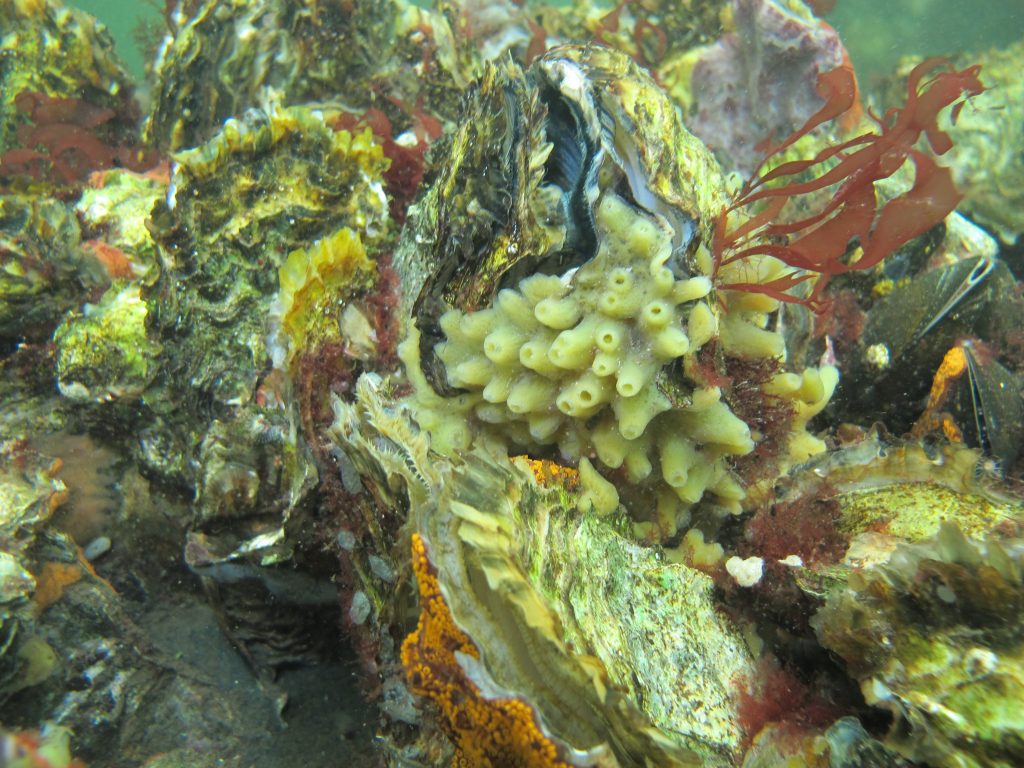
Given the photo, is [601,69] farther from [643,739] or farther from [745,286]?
[643,739]

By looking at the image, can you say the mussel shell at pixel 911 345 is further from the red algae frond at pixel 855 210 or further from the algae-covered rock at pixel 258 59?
the algae-covered rock at pixel 258 59

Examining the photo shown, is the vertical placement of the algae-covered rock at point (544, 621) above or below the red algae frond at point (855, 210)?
below

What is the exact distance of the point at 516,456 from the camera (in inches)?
89.2

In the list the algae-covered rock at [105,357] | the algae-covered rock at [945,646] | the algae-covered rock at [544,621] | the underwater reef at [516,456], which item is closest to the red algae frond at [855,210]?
the underwater reef at [516,456]

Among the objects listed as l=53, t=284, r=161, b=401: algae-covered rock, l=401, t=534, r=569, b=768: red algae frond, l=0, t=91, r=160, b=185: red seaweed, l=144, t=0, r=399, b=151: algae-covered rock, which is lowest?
l=53, t=284, r=161, b=401: algae-covered rock

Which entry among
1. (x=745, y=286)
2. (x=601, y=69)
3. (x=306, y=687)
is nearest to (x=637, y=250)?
(x=745, y=286)

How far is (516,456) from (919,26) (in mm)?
12958

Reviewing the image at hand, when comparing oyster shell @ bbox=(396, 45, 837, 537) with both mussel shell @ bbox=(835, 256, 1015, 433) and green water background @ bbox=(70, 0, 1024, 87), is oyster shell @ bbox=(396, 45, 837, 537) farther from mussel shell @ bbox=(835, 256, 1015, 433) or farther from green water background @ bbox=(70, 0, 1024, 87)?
green water background @ bbox=(70, 0, 1024, 87)

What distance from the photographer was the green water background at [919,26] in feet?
33.3

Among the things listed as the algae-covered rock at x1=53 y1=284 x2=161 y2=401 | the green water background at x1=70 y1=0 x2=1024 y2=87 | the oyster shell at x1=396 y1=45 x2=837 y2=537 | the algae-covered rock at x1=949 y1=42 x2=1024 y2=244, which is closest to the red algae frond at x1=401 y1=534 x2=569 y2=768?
the oyster shell at x1=396 y1=45 x2=837 y2=537

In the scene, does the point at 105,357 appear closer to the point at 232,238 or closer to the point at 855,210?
the point at 232,238

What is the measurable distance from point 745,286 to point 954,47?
1194cm

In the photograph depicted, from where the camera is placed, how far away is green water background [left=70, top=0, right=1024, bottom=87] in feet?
33.3

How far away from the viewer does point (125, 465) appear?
324 centimetres
